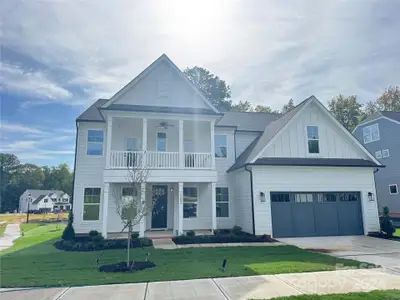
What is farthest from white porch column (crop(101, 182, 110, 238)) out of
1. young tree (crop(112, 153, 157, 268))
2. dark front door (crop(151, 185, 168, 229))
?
dark front door (crop(151, 185, 168, 229))

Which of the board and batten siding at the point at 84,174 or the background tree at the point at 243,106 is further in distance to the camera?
the background tree at the point at 243,106

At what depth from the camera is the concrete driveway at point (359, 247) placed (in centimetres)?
816

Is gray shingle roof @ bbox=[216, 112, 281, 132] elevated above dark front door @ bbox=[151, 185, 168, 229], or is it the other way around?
gray shingle roof @ bbox=[216, 112, 281, 132]

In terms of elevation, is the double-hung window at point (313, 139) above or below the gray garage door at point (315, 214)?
above

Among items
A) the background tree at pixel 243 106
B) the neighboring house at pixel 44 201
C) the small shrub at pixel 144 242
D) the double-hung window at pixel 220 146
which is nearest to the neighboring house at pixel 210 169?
the double-hung window at pixel 220 146

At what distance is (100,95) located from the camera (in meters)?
17.8

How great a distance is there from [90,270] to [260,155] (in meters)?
9.17

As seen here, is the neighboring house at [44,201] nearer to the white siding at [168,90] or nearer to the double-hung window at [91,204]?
the double-hung window at [91,204]

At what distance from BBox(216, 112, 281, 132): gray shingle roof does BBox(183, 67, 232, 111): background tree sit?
14285 millimetres

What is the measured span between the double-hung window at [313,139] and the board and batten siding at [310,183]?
109 cm

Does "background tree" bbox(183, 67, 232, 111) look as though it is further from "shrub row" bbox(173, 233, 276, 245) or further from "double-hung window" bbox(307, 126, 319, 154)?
"shrub row" bbox(173, 233, 276, 245)

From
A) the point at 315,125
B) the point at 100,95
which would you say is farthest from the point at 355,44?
the point at 100,95

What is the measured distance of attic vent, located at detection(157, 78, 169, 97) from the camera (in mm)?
14578

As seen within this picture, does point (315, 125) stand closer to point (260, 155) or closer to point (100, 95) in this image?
point (260, 155)
